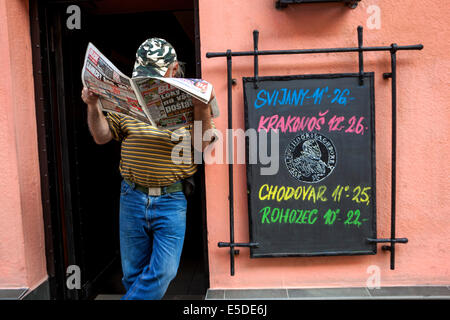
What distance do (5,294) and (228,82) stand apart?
2.24 meters

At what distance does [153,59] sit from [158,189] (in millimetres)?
754

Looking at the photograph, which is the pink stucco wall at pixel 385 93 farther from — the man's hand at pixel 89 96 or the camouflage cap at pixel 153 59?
the man's hand at pixel 89 96

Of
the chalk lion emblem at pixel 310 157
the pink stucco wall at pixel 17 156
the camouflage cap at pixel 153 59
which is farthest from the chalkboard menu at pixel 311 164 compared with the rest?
the pink stucco wall at pixel 17 156

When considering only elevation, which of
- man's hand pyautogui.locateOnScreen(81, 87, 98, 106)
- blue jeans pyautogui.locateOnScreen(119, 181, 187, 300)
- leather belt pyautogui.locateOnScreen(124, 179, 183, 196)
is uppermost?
man's hand pyautogui.locateOnScreen(81, 87, 98, 106)

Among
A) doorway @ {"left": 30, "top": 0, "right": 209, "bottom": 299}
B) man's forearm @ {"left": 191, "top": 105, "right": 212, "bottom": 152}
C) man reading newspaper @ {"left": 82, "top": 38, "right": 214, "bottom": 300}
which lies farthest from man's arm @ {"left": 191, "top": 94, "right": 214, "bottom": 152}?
doorway @ {"left": 30, "top": 0, "right": 209, "bottom": 299}

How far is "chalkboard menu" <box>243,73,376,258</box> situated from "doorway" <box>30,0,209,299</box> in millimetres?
461

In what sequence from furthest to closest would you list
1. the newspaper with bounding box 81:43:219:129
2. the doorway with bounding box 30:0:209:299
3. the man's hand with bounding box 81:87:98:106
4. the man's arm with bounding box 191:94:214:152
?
1. the doorway with bounding box 30:0:209:299
2. the man's hand with bounding box 81:87:98:106
3. the man's arm with bounding box 191:94:214:152
4. the newspaper with bounding box 81:43:219:129

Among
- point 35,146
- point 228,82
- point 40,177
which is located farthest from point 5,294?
point 228,82

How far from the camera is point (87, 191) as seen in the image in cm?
285

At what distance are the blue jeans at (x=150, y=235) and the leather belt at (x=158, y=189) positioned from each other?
0.02 meters

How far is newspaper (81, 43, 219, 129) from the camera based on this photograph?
1520 millimetres

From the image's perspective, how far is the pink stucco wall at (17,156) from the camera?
2.28m

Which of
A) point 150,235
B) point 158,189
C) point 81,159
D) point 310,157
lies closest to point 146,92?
point 158,189

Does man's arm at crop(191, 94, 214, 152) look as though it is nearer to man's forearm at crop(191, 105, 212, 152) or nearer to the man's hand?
man's forearm at crop(191, 105, 212, 152)
